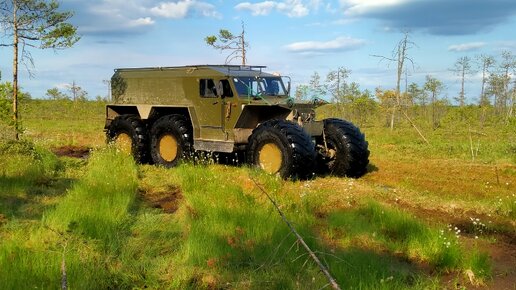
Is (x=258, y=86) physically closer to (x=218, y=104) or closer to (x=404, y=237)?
(x=218, y=104)

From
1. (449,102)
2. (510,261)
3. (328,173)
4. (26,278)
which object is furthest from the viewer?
(449,102)

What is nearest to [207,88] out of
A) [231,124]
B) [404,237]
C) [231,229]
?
[231,124]

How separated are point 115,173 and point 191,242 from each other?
12.2 ft

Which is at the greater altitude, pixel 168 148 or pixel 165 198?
pixel 168 148

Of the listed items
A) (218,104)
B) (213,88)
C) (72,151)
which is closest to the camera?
(218,104)

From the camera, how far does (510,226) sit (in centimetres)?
622

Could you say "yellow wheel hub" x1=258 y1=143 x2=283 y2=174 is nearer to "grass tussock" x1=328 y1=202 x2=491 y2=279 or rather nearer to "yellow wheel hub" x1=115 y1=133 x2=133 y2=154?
"grass tussock" x1=328 y1=202 x2=491 y2=279

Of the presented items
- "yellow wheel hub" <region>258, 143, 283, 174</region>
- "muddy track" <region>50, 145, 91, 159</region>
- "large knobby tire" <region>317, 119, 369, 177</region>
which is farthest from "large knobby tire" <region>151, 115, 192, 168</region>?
"large knobby tire" <region>317, 119, 369, 177</region>

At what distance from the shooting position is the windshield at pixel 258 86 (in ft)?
31.5

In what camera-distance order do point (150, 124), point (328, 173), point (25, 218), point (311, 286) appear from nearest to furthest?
point (311, 286) → point (25, 218) → point (328, 173) → point (150, 124)

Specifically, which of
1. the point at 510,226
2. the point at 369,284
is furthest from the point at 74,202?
the point at 510,226

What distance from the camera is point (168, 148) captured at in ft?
35.0

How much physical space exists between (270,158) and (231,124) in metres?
1.39

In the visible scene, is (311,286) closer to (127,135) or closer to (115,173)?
(115,173)
